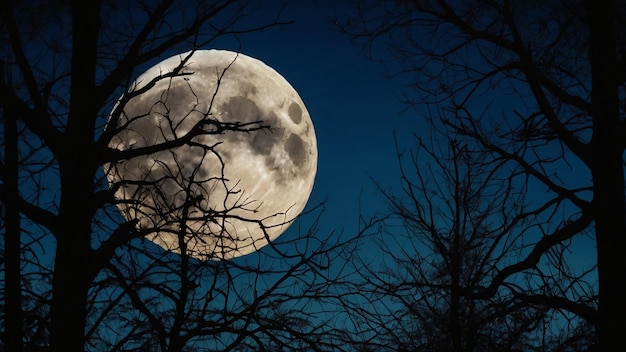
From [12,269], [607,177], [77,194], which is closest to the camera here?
[77,194]

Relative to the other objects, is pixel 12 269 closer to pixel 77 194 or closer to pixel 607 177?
pixel 77 194

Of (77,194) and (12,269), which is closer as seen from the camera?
(77,194)

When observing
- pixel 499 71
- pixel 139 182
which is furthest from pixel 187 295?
pixel 499 71

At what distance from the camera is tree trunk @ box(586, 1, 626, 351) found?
662 cm

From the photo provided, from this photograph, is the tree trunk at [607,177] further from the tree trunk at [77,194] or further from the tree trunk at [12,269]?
the tree trunk at [12,269]

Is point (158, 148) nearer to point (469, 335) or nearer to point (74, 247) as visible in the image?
point (74, 247)

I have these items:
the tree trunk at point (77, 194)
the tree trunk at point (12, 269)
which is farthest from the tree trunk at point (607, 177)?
the tree trunk at point (12, 269)

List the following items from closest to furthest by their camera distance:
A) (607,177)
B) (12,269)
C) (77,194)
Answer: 1. (77,194)
2. (607,177)
3. (12,269)

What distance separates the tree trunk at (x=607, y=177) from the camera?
21.7 feet

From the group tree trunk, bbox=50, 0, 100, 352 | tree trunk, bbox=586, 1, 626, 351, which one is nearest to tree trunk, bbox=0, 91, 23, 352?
tree trunk, bbox=50, 0, 100, 352

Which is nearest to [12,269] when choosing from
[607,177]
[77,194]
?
[77,194]

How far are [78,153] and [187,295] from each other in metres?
1.73

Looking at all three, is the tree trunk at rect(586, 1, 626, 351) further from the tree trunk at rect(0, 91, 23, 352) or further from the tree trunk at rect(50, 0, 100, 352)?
the tree trunk at rect(0, 91, 23, 352)

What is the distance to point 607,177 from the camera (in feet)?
22.7
